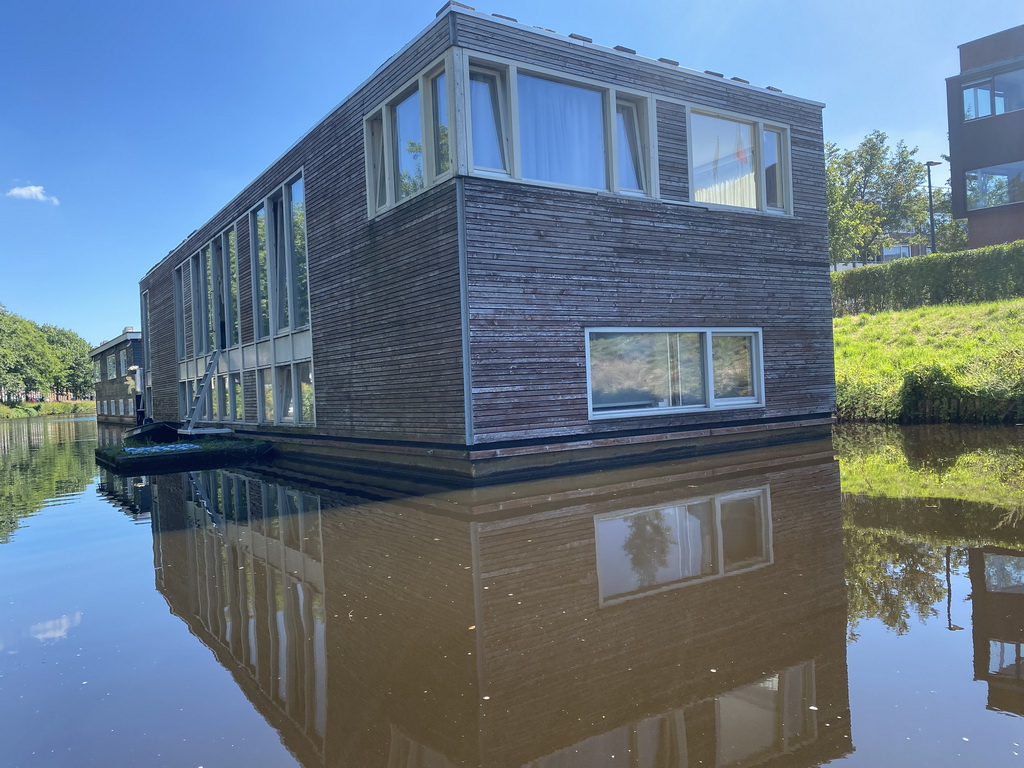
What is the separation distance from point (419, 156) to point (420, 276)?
1.87 metres

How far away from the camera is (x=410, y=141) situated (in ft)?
37.3

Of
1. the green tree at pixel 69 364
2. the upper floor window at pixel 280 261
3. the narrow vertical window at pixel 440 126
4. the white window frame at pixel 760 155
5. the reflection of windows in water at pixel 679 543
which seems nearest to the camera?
the reflection of windows in water at pixel 679 543

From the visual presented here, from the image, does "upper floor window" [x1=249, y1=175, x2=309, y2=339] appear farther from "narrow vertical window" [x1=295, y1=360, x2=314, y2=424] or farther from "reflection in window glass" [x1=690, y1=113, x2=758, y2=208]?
"reflection in window glass" [x1=690, y1=113, x2=758, y2=208]

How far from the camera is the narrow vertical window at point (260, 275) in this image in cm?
1719

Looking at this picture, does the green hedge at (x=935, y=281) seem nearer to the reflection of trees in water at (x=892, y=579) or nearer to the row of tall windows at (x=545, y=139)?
the row of tall windows at (x=545, y=139)

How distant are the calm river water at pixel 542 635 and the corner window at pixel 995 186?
23.5 metres

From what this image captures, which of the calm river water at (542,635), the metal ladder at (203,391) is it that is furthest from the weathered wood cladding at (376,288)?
the metal ladder at (203,391)

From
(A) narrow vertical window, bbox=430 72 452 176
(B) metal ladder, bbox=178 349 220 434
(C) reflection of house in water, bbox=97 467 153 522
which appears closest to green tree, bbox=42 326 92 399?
(B) metal ladder, bbox=178 349 220 434

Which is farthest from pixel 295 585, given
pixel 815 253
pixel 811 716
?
pixel 815 253

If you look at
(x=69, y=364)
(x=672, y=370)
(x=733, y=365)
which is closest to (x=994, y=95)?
(x=733, y=365)

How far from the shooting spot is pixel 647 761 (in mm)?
2555

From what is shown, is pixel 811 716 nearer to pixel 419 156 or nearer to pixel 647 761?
pixel 647 761

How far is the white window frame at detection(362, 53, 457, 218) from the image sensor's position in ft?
32.6

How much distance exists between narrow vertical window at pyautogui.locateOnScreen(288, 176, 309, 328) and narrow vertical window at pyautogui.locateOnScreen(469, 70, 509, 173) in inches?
233
